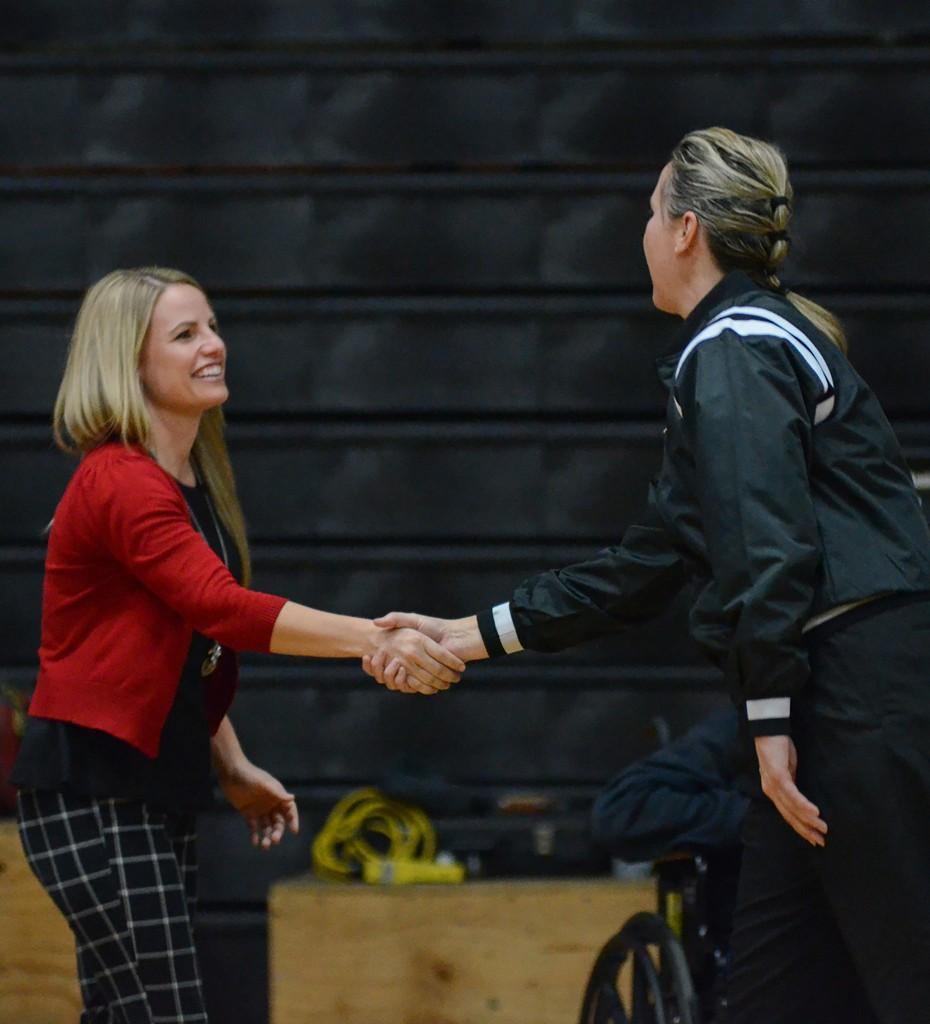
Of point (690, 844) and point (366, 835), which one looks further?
point (366, 835)

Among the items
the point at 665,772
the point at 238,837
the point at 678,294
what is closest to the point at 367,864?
the point at 238,837

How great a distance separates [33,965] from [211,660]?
1756 mm

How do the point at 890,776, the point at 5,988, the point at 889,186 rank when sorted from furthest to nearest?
the point at 889,186 → the point at 5,988 → the point at 890,776

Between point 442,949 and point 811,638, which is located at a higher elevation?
point 811,638

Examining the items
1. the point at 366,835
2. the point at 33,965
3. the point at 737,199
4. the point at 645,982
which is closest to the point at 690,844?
the point at 645,982

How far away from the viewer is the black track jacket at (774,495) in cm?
259

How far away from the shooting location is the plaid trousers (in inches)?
123

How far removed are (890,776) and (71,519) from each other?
4.85ft

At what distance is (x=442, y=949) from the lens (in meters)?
4.63

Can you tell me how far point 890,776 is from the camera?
2604mm

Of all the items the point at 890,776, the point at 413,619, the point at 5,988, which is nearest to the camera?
the point at 890,776

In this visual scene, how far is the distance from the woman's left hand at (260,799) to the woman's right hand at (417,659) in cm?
31

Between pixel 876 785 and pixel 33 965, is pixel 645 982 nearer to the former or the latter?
pixel 876 785

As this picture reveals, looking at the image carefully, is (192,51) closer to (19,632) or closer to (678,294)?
(19,632)
